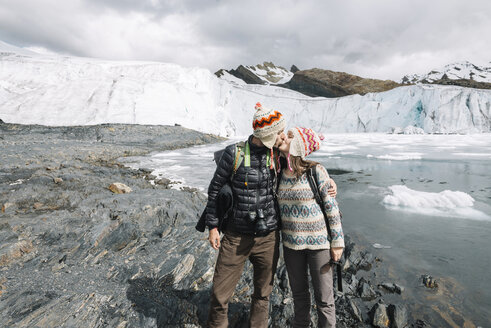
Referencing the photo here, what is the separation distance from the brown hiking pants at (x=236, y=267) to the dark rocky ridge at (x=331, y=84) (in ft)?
193

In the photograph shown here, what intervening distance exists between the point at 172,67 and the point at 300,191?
1508 inches

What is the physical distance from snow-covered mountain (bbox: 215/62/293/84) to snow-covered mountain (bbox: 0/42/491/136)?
13.7m

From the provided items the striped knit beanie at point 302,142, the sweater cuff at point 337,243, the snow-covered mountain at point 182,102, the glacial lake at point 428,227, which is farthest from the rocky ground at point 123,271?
the snow-covered mountain at point 182,102

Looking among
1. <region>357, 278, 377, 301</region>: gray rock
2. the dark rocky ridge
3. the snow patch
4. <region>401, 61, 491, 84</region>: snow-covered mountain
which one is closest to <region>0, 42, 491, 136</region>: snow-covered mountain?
the dark rocky ridge

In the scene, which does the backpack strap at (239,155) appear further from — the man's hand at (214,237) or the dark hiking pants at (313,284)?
the dark hiking pants at (313,284)

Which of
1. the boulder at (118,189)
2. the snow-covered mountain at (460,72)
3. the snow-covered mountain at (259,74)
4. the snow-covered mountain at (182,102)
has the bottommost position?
the boulder at (118,189)

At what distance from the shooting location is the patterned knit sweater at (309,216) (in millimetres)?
1875

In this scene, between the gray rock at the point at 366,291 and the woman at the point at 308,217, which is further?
the gray rock at the point at 366,291

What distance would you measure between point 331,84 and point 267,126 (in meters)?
61.8

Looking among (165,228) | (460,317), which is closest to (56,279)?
(165,228)

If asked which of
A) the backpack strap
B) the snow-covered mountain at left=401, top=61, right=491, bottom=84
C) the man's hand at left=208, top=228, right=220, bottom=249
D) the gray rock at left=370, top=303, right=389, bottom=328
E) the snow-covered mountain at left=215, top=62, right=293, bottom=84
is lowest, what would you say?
the gray rock at left=370, top=303, right=389, bottom=328

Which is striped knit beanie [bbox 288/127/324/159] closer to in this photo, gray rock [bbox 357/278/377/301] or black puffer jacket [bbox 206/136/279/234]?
black puffer jacket [bbox 206/136/279/234]

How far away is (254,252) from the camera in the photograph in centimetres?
195

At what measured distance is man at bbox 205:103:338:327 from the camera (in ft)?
6.10
